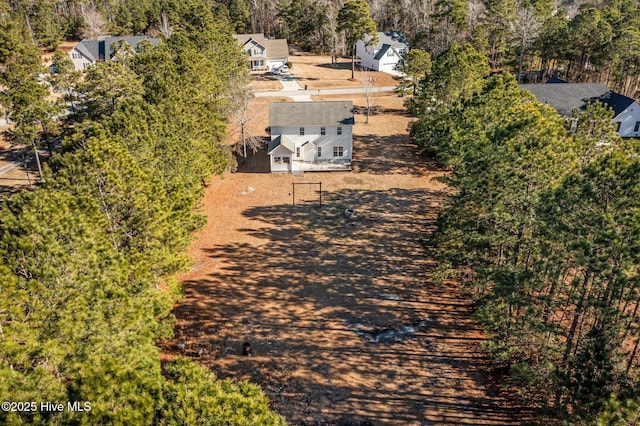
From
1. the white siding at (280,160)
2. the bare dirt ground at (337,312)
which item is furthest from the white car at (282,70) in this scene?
the bare dirt ground at (337,312)

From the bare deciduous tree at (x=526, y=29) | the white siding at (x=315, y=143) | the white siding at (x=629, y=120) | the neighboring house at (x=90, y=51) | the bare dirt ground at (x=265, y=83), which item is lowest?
the white siding at (x=315, y=143)

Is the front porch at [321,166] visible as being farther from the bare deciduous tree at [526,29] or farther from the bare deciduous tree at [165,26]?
the bare deciduous tree at [165,26]

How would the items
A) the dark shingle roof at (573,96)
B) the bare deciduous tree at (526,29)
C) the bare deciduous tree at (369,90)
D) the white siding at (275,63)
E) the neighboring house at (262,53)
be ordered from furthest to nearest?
the white siding at (275,63) → the neighboring house at (262,53) → the bare deciduous tree at (369,90) → the bare deciduous tree at (526,29) → the dark shingle roof at (573,96)

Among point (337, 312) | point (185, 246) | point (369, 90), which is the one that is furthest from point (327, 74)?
point (185, 246)

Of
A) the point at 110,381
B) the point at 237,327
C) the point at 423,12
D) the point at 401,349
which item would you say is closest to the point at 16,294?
the point at 110,381

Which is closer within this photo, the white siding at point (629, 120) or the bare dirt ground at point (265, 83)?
the white siding at point (629, 120)

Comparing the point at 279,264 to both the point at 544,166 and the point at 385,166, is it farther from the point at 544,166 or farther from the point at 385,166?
the point at 385,166
